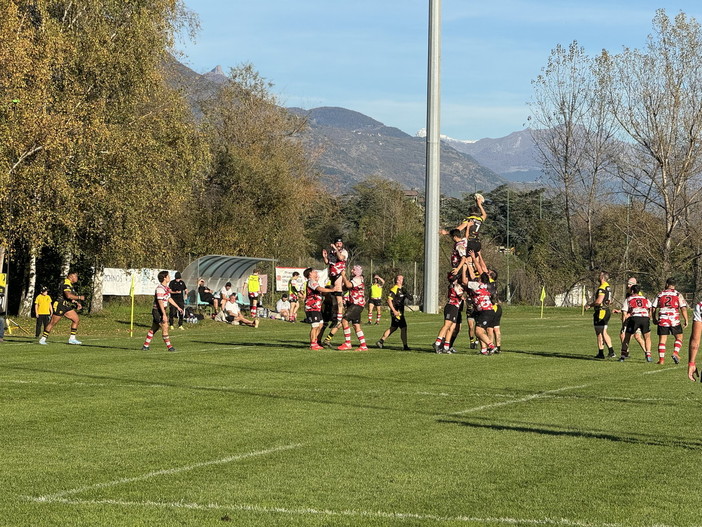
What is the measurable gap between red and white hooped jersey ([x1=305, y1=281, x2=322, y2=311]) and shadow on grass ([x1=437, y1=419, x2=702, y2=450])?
11084 mm

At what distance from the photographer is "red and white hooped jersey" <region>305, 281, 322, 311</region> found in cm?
2378

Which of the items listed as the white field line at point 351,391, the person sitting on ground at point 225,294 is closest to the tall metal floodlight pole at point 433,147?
the person sitting on ground at point 225,294

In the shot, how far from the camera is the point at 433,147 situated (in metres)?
49.8

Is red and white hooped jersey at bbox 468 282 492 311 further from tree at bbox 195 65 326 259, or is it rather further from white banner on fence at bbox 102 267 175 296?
tree at bbox 195 65 326 259

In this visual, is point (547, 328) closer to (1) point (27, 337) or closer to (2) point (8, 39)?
(1) point (27, 337)

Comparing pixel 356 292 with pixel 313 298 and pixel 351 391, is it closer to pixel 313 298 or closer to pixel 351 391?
pixel 313 298

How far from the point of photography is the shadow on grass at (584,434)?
→ 11406 mm

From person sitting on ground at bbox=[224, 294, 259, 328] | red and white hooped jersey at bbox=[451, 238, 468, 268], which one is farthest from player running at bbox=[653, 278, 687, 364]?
person sitting on ground at bbox=[224, 294, 259, 328]

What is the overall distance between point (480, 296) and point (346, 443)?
12814 millimetres

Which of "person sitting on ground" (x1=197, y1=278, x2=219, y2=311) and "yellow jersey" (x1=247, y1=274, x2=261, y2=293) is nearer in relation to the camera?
"person sitting on ground" (x1=197, y1=278, x2=219, y2=311)

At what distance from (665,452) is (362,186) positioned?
346ft

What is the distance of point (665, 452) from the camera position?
10.8m

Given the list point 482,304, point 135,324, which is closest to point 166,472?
point 482,304

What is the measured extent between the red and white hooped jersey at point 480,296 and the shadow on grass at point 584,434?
10.5 meters
